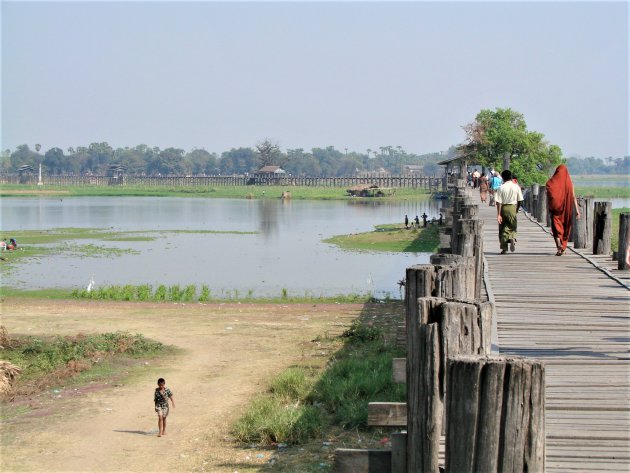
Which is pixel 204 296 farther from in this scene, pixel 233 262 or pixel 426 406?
pixel 426 406

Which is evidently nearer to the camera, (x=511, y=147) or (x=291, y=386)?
(x=291, y=386)

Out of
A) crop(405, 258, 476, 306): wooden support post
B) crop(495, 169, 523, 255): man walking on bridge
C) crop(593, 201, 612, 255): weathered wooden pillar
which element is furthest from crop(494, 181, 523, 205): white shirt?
crop(405, 258, 476, 306): wooden support post

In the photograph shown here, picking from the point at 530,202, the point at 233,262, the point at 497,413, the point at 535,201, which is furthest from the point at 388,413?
the point at 233,262

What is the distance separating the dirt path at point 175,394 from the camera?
11.5 meters

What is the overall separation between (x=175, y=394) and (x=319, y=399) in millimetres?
2689

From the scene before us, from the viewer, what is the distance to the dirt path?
1150cm

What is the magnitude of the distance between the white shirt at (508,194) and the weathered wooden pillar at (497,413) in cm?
1014

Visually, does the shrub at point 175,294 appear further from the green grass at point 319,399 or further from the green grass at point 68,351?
the green grass at point 319,399

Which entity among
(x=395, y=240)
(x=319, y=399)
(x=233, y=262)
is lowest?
(x=233, y=262)

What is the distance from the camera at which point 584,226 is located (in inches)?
608

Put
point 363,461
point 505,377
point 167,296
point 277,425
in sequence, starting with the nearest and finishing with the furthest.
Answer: point 505,377 < point 363,461 < point 277,425 < point 167,296

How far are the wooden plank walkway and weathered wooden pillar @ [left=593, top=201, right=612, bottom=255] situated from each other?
488 millimetres

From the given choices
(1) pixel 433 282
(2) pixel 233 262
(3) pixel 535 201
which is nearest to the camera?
(1) pixel 433 282

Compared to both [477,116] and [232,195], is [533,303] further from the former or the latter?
[232,195]
